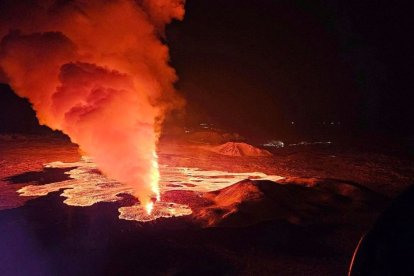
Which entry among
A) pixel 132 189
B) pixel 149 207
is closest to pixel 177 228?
pixel 149 207

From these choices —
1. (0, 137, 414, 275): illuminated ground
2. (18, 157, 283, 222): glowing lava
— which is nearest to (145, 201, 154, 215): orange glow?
(18, 157, 283, 222): glowing lava

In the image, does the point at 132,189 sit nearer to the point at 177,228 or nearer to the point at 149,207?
the point at 149,207

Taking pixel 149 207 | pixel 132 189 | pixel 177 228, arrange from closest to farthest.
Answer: pixel 177 228
pixel 149 207
pixel 132 189

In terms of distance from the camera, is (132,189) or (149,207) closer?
(149,207)

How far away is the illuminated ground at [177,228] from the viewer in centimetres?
651

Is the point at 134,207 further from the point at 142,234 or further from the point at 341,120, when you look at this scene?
the point at 341,120

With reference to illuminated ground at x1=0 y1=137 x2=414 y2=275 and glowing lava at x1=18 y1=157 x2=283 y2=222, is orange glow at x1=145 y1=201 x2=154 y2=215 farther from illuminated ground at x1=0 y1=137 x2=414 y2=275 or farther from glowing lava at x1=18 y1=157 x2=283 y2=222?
illuminated ground at x1=0 y1=137 x2=414 y2=275

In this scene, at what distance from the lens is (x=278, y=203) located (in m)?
9.68

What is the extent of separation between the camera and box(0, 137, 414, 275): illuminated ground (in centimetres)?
651

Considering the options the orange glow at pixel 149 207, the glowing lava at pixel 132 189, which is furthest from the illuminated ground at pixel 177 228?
the orange glow at pixel 149 207

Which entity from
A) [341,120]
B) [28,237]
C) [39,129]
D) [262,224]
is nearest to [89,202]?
[28,237]

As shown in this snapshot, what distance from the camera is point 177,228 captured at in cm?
839

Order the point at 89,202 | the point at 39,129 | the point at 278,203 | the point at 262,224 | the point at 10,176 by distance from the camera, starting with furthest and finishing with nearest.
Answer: the point at 39,129 → the point at 10,176 → the point at 89,202 → the point at 278,203 → the point at 262,224

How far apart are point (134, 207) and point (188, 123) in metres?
45.0
